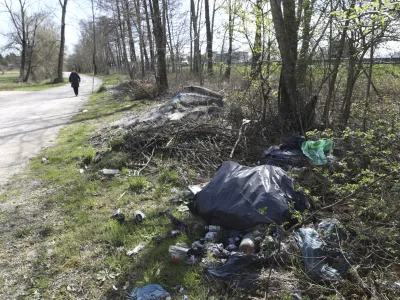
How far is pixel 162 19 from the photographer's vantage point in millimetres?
12562

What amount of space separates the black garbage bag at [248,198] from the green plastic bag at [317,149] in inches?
41.1

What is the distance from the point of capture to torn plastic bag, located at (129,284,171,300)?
7.34 ft

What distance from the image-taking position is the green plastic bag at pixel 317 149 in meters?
3.96

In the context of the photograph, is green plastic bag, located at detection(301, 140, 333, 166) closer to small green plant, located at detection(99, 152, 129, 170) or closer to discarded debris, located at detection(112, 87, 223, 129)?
discarded debris, located at detection(112, 87, 223, 129)

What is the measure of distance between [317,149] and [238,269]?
2.41 meters

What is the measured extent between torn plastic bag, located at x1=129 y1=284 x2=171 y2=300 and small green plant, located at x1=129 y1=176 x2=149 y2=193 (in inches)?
76.9

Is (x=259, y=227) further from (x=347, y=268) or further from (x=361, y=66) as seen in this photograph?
(x=361, y=66)

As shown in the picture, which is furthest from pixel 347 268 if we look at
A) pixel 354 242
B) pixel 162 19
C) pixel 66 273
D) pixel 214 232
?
pixel 162 19

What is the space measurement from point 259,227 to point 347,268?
0.79m

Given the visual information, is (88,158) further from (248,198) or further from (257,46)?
(257,46)

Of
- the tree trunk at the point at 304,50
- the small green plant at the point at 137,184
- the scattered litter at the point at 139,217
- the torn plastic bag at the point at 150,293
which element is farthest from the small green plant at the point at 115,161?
the tree trunk at the point at 304,50

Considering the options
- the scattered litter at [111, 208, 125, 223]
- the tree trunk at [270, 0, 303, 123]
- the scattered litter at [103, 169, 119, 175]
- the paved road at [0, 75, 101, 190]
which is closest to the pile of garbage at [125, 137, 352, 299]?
the scattered litter at [111, 208, 125, 223]

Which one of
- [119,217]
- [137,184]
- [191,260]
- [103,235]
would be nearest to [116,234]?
[103,235]

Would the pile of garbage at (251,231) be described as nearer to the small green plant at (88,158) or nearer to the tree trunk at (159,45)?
the small green plant at (88,158)
